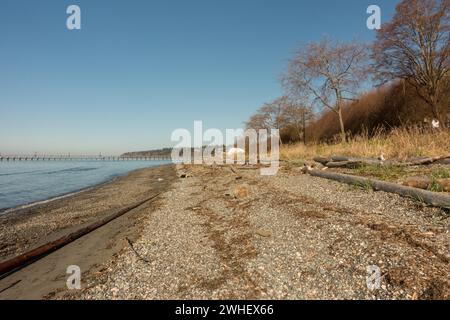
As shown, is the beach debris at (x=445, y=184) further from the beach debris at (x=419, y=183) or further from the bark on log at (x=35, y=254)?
the bark on log at (x=35, y=254)

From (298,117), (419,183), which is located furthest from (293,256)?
(298,117)

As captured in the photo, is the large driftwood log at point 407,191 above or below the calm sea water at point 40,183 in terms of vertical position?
above

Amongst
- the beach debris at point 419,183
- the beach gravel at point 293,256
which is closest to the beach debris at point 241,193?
the beach gravel at point 293,256

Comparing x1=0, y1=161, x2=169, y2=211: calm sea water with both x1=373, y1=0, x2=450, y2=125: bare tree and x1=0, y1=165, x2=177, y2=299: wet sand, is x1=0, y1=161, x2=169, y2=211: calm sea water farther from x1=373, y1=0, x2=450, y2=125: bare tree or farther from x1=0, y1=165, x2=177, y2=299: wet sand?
x1=373, y1=0, x2=450, y2=125: bare tree

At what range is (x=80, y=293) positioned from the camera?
284 centimetres

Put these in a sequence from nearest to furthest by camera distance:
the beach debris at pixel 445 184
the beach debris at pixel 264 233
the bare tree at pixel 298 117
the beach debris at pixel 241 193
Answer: the beach debris at pixel 264 233
the beach debris at pixel 445 184
the beach debris at pixel 241 193
the bare tree at pixel 298 117

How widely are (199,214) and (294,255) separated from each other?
3139 mm

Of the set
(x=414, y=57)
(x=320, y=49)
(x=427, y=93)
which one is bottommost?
(x=427, y=93)

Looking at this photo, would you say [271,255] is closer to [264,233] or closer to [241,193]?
[264,233]
